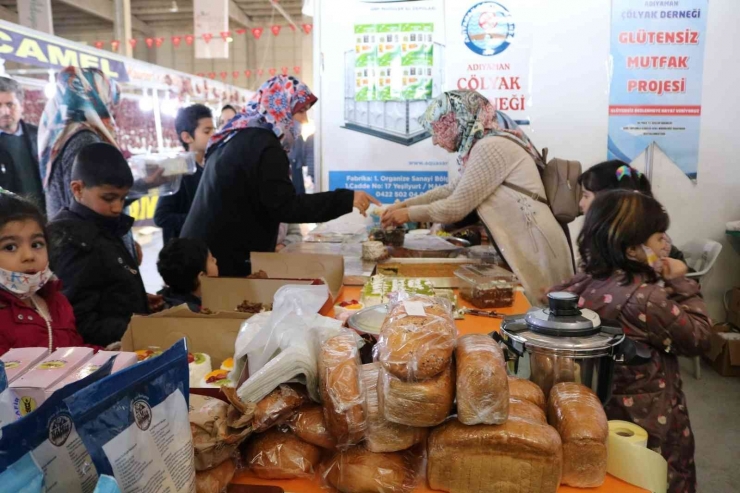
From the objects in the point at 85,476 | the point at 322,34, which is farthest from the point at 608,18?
the point at 85,476

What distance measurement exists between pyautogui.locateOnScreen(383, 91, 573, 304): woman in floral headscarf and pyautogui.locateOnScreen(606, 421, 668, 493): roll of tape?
1830 millimetres

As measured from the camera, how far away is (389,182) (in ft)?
14.8

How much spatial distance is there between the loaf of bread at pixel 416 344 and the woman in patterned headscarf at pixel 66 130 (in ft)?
9.01

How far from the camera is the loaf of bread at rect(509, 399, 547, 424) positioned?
0.93m

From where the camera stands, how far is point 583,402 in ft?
3.21

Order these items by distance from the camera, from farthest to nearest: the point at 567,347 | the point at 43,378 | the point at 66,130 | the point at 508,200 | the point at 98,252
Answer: the point at 66,130, the point at 508,200, the point at 98,252, the point at 567,347, the point at 43,378

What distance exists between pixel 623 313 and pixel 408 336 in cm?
87

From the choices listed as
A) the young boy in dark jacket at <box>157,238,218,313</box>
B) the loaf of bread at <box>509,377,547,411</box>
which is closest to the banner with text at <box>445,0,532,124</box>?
the young boy in dark jacket at <box>157,238,218,313</box>

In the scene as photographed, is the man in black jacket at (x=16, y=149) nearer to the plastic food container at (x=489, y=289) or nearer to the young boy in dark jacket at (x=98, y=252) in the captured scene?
the young boy in dark jacket at (x=98, y=252)

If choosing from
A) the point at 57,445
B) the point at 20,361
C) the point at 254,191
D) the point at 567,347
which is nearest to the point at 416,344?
Answer: the point at 567,347

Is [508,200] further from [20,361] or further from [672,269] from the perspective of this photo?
[20,361]

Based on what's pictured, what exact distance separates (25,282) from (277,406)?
949 millimetres

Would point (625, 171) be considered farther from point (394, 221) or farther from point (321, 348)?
point (321, 348)

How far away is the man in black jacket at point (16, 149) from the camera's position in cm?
351
